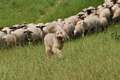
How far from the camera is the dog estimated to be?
8227 mm

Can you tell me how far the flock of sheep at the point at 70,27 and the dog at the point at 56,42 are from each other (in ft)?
8.17

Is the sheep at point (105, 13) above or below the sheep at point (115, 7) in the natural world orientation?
below

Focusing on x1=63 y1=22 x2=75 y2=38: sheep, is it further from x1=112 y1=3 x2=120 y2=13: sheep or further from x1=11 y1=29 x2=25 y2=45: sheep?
x1=112 y1=3 x2=120 y2=13: sheep

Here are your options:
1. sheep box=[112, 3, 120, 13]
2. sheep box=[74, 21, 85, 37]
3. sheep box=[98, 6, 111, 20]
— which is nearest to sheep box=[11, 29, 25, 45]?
sheep box=[74, 21, 85, 37]

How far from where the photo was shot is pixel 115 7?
17.1m

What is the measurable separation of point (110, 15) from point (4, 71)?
11.2m

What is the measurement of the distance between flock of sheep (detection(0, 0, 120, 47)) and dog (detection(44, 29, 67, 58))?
2.49 m

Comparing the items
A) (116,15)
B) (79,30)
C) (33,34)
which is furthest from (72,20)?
(33,34)

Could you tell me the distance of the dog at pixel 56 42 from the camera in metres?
8.23

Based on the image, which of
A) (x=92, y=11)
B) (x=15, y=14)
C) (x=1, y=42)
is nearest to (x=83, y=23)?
(x=92, y=11)

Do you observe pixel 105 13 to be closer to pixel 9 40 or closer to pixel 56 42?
pixel 9 40

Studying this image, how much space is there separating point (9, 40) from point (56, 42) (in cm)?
465

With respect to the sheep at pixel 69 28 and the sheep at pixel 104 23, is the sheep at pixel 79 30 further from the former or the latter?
the sheep at pixel 104 23

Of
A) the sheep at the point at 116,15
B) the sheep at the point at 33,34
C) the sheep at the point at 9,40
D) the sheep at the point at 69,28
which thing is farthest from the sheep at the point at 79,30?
the sheep at the point at 9,40
